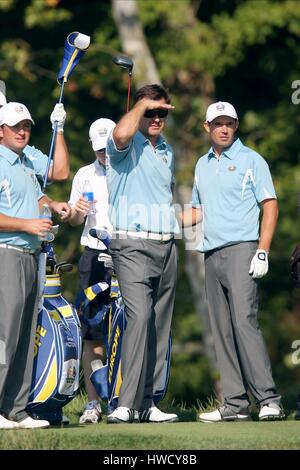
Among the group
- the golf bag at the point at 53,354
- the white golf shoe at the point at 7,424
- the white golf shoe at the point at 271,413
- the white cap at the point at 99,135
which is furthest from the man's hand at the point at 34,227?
the white golf shoe at the point at 271,413

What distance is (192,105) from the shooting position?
21.1m

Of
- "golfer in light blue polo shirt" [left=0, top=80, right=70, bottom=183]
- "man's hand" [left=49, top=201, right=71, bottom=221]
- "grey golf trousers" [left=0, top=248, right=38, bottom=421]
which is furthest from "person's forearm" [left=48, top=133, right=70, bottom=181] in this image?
"grey golf trousers" [left=0, top=248, right=38, bottom=421]

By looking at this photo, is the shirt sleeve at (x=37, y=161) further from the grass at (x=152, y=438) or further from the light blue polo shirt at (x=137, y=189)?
the grass at (x=152, y=438)

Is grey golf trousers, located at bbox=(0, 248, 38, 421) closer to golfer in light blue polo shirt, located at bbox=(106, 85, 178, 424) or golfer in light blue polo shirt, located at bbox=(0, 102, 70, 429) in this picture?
golfer in light blue polo shirt, located at bbox=(0, 102, 70, 429)

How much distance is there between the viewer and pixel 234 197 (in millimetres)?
10242

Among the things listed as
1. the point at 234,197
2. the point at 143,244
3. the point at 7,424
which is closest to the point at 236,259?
the point at 234,197

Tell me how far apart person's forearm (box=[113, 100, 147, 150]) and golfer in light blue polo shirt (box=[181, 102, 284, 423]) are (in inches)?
29.7

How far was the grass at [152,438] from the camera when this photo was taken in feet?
28.4

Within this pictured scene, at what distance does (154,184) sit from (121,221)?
0.33 metres

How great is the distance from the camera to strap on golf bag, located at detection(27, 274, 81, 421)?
9734 mm

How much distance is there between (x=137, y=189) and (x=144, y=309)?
30.6 inches

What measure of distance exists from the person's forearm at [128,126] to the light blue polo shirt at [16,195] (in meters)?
0.62
